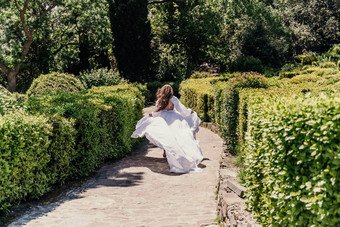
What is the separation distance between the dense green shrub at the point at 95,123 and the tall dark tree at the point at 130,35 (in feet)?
55.9

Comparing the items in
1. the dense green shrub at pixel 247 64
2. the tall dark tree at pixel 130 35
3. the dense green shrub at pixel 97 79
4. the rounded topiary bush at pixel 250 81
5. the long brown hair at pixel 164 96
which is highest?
the tall dark tree at pixel 130 35

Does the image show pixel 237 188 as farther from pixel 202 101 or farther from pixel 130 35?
pixel 130 35

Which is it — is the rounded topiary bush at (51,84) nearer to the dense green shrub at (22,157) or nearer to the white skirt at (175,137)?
the white skirt at (175,137)

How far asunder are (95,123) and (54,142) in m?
1.70

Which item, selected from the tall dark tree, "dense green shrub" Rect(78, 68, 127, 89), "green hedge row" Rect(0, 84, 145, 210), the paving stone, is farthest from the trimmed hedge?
the tall dark tree

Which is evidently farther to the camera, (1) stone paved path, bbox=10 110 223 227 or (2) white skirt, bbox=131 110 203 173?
(2) white skirt, bbox=131 110 203 173

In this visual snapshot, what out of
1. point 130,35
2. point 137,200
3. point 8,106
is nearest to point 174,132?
point 137,200

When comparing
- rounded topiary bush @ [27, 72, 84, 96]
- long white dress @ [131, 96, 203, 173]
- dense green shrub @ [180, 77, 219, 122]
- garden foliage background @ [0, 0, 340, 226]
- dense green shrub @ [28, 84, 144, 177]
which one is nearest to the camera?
garden foliage background @ [0, 0, 340, 226]

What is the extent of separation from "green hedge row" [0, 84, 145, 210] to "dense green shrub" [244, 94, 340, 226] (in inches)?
137

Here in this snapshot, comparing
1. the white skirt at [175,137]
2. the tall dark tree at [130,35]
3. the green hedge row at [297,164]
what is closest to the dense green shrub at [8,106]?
the white skirt at [175,137]

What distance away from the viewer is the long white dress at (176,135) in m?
8.89

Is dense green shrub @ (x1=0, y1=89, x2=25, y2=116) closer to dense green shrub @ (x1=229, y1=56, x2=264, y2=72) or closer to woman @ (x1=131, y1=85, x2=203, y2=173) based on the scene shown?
woman @ (x1=131, y1=85, x2=203, y2=173)

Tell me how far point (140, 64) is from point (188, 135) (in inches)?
772

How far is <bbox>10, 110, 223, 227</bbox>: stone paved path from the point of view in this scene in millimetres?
5397
